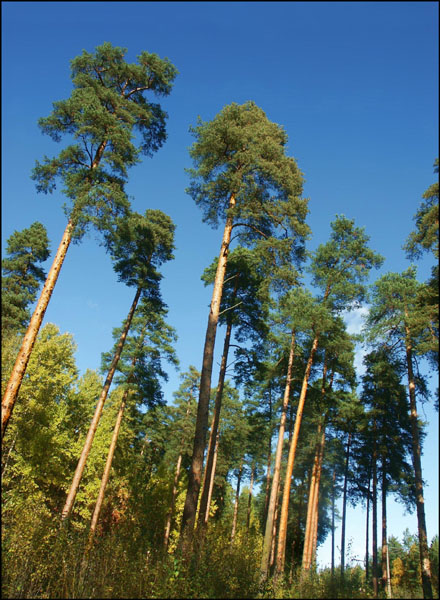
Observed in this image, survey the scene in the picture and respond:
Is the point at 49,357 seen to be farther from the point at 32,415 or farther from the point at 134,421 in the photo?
the point at 134,421

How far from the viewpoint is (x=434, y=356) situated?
530 inches

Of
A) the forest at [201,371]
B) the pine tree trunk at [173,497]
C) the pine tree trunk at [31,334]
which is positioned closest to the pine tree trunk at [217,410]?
the forest at [201,371]

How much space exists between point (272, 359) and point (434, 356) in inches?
323

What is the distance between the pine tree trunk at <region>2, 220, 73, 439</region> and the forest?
0.14 ft

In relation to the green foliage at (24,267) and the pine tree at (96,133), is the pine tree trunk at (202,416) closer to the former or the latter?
the pine tree at (96,133)

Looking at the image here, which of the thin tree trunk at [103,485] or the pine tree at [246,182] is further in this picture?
the pine tree at [246,182]

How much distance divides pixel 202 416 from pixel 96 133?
30.3 feet

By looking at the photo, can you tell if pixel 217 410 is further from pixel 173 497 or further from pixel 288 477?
pixel 173 497

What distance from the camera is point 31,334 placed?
8969 mm

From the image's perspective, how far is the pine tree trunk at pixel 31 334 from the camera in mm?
8039

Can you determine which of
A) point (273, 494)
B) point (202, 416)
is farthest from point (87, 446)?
point (273, 494)

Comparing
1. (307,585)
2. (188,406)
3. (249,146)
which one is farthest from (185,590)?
(188,406)

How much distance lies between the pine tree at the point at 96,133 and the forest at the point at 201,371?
0.19ft

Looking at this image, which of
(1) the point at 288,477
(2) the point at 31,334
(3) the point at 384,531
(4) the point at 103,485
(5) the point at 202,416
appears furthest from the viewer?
(3) the point at 384,531
